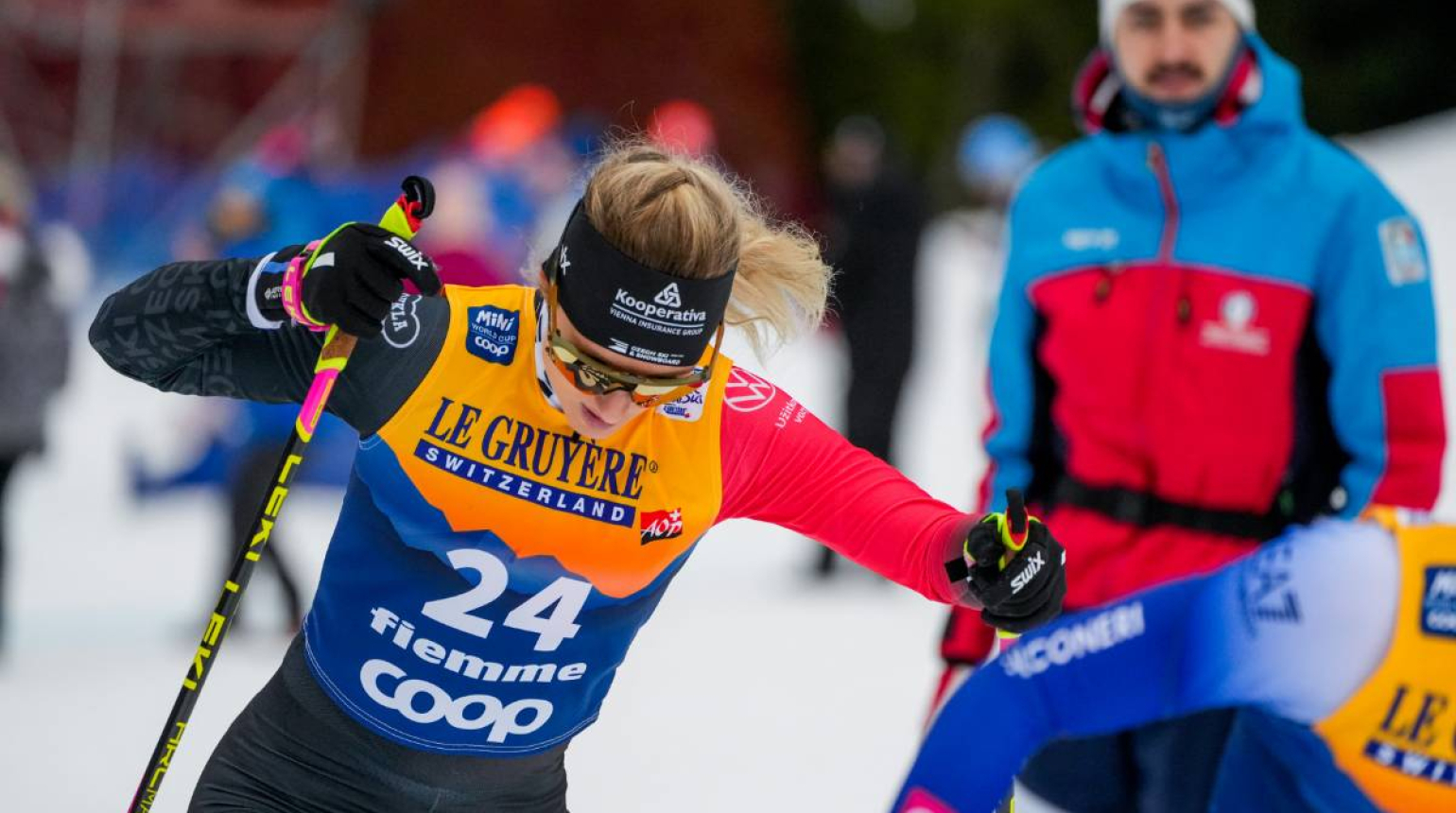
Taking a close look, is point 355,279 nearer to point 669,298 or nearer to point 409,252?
point 409,252

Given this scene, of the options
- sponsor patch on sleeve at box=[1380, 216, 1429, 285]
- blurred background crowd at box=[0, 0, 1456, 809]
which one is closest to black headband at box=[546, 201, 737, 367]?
sponsor patch on sleeve at box=[1380, 216, 1429, 285]

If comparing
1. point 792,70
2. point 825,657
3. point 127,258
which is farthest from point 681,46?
point 825,657

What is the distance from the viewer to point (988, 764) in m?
2.42

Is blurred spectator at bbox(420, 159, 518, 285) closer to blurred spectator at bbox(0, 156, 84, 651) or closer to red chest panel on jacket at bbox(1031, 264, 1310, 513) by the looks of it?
blurred spectator at bbox(0, 156, 84, 651)

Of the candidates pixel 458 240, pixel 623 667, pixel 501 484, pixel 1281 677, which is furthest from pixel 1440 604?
pixel 458 240

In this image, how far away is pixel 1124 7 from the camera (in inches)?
136

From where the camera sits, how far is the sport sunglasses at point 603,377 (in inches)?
96.2

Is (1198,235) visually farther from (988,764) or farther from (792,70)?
(792,70)

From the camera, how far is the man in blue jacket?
10.2ft

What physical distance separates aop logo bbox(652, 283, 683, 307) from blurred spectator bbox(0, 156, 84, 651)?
5396mm

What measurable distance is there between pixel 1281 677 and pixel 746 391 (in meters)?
0.97

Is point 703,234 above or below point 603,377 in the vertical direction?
above

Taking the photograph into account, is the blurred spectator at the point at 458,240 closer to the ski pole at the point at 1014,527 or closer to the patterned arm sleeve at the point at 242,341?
the patterned arm sleeve at the point at 242,341

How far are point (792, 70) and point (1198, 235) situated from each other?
2076 cm
